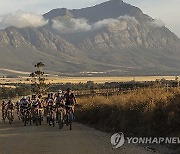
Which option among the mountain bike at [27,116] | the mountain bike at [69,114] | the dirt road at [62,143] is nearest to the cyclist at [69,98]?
the mountain bike at [69,114]

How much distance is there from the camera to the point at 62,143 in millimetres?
18250

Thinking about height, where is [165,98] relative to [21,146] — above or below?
above

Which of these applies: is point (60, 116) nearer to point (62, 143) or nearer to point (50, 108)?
point (50, 108)

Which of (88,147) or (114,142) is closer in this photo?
(88,147)

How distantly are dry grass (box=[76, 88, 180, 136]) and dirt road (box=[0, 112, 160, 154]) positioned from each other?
3.88 ft

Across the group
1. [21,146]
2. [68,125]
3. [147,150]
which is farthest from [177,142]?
[68,125]

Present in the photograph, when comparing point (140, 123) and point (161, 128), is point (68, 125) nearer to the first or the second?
point (140, 123)

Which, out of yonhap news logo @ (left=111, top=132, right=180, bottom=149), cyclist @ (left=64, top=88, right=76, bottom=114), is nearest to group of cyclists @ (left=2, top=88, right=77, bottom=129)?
cyclist @ (left=64, top=88, right=76, bottom=114)

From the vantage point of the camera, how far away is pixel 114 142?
18484mm

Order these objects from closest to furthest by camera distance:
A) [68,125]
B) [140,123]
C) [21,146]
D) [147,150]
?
[147,150] < [21,146] < [140,123] < [68,125]

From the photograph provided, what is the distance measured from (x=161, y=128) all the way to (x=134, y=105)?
383 cm

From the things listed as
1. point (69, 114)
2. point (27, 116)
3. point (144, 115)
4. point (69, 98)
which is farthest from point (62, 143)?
point (27, 116)

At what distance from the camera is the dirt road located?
1614 centimetres

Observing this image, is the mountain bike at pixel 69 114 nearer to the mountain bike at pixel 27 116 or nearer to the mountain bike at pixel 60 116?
the mountain bike at pixel 60 116
